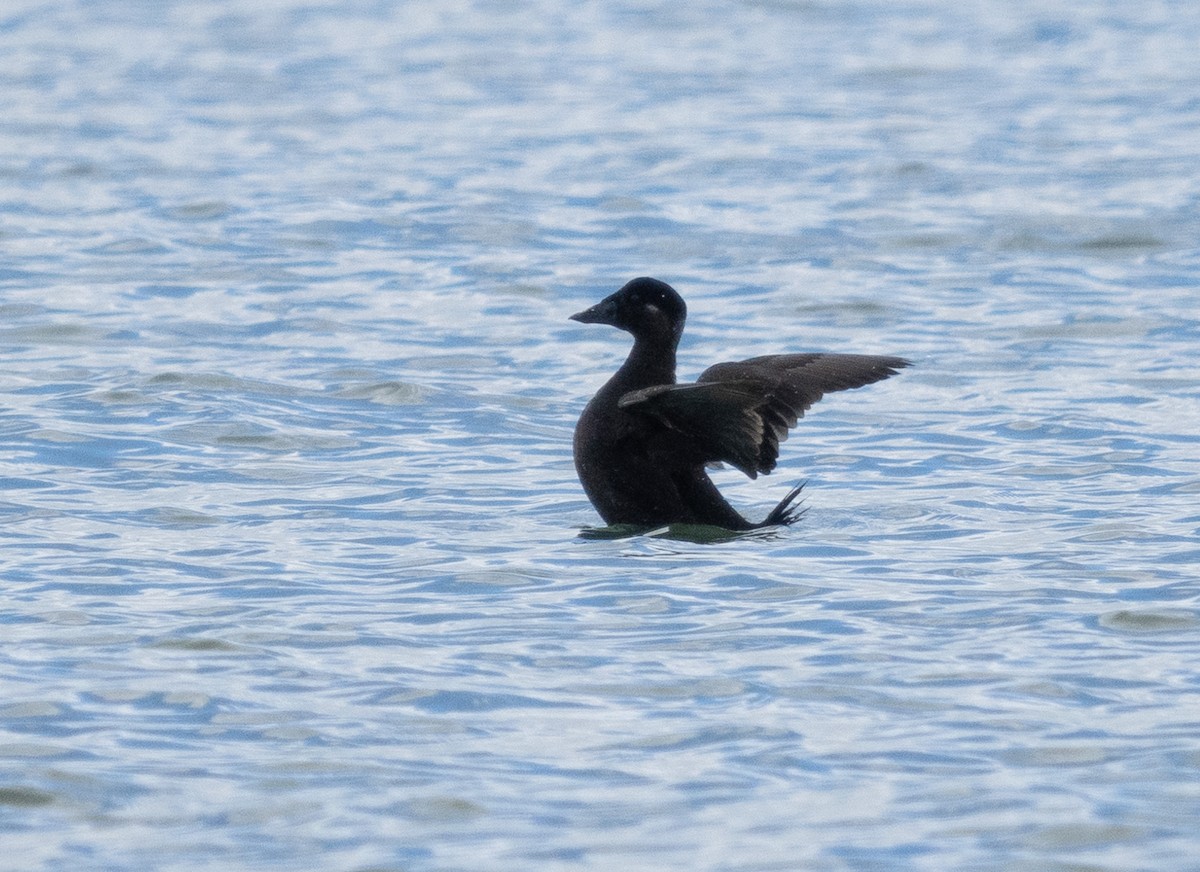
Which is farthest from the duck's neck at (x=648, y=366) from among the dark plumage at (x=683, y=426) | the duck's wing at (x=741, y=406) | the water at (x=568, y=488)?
the water at (x=568, y=488)

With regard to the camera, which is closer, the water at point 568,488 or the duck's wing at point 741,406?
the water at point 568,488

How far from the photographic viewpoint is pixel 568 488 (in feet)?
29.6

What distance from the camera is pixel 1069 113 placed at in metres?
20.2

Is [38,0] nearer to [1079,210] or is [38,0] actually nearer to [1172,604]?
[1079,210]

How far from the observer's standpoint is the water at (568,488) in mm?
5242

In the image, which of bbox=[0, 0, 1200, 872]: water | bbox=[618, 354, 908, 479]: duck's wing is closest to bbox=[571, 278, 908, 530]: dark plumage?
bbox=[618, 354, 908, 479]: duck's wing

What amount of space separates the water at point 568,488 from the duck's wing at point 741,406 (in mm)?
366

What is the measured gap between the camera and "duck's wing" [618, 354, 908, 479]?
7.74 meters

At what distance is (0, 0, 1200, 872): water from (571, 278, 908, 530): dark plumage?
22 cm

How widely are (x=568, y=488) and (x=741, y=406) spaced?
1407 mm

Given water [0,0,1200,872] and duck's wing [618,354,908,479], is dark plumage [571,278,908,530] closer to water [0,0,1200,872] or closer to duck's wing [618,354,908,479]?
duck's wing [618,354,908,479]

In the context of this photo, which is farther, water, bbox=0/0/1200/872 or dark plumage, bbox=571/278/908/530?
dark plumage, bbox=571/278/908/530

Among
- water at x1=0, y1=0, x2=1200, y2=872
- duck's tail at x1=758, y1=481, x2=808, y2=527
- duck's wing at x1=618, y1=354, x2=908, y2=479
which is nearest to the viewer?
water at x1=0, y1=0, x2=1200, y2=872

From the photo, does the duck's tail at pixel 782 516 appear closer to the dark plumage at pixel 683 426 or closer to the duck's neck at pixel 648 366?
the dark plumage at pixel 683 426
